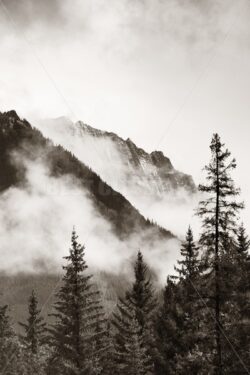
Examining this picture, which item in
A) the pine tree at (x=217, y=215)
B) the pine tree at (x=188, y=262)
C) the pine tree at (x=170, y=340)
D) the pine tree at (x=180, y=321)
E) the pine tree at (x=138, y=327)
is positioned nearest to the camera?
the pine tree at (x=217, y=215)

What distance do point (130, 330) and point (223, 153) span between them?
56.8 feet

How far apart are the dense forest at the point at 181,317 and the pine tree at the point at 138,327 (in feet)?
0.25

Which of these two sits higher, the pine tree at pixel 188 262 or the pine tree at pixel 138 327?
the pine tree at pixel 188 262

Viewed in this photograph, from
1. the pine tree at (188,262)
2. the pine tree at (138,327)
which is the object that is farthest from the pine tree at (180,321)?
the pine tree at (138,327)

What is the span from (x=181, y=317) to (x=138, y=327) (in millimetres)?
4141

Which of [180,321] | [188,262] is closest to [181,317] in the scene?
[180,321]

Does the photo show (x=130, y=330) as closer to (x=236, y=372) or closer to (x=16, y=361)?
(x=16, y=361)

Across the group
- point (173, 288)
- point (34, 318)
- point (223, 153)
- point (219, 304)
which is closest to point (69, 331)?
point (173, 288)

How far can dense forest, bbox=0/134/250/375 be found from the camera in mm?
24719

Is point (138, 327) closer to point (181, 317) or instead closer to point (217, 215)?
point (181, 317)

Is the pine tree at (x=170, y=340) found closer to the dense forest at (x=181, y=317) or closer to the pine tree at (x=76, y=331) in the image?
the dense forest at (x=181, y=317)

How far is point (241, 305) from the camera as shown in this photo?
3136cm

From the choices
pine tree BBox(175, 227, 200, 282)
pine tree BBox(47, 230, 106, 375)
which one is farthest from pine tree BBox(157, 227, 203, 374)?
pine tree BBox(47, 230, 106, 375)

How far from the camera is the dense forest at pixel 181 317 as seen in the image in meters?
24.7
